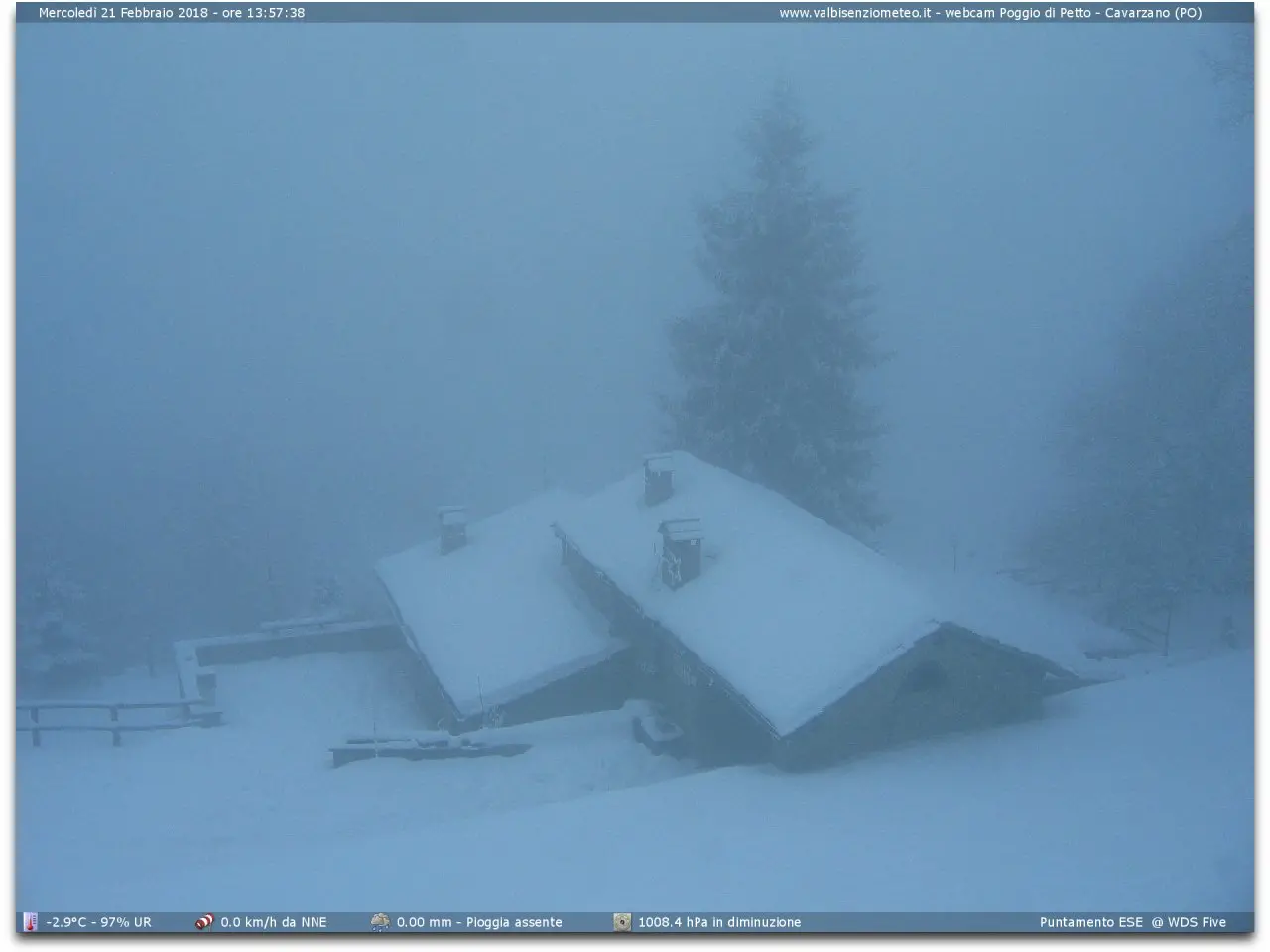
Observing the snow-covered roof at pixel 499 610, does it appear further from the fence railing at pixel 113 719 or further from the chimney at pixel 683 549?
the fence railing at pixel 113 719

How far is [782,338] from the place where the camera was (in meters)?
13.8

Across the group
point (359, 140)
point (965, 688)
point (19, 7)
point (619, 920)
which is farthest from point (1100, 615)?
point (19, 7)

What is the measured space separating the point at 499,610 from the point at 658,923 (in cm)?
657

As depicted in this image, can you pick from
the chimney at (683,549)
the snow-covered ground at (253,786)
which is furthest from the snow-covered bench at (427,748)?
the chimney at (683,549)

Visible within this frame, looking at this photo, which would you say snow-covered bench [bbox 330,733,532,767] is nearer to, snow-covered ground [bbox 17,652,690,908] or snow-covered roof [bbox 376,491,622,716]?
snow-covered ground [bbox 17,652,690,908]

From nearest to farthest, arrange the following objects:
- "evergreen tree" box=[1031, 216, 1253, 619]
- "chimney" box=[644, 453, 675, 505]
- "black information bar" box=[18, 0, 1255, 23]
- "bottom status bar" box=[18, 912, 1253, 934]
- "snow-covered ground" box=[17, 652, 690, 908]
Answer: "bottom status bar" box=[18, 912, 1253, 934] → "black information bar" box=[18, 0, 1255, 23] → "snow-covered ground" box=[17, 652, 690, 908] → "evergreen tree" box=[1031, 216, 1253, 619] → "chimney" box=[644, 453, 675, 505]

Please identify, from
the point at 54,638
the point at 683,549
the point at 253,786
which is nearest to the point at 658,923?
the point at 683,549

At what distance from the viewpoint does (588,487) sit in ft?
49.9

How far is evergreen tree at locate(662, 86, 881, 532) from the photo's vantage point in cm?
1368

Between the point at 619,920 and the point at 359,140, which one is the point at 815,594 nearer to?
the point at 619,920

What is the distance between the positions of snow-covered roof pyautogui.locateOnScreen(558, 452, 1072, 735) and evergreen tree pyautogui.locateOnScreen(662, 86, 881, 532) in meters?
1.45

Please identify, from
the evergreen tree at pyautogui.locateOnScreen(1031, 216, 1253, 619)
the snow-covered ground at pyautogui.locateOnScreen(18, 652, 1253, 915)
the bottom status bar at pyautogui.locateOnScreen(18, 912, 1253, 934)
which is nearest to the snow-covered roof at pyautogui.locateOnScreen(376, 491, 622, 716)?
the snow-covered ground at pyautogui.locateOnScreen(18, 652, 1253, 915)

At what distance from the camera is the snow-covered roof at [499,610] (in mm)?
11367

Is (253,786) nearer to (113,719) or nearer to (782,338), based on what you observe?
(113,719)
